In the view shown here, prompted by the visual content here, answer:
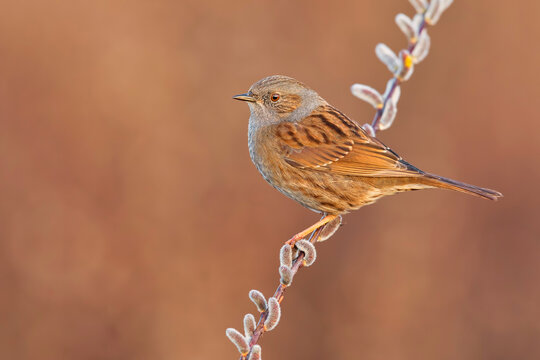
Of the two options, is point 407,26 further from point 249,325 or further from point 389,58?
point 249,325

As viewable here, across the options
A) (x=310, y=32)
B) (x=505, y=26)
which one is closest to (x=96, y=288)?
(x=310, y=32)

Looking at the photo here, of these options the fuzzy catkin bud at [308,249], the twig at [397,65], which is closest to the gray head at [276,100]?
the twig at [397,65]

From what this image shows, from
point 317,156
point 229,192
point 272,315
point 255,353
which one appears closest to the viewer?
point 255,353

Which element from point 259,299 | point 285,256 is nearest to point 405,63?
point 285,256

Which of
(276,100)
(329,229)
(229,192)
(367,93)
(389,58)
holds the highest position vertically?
(229,192)

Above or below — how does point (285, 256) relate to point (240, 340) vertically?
above

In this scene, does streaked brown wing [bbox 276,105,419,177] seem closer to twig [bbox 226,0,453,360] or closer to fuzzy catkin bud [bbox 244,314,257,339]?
twig [bbox 226,0,453,360]

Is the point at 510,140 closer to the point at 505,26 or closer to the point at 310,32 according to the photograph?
the point at 505,26
